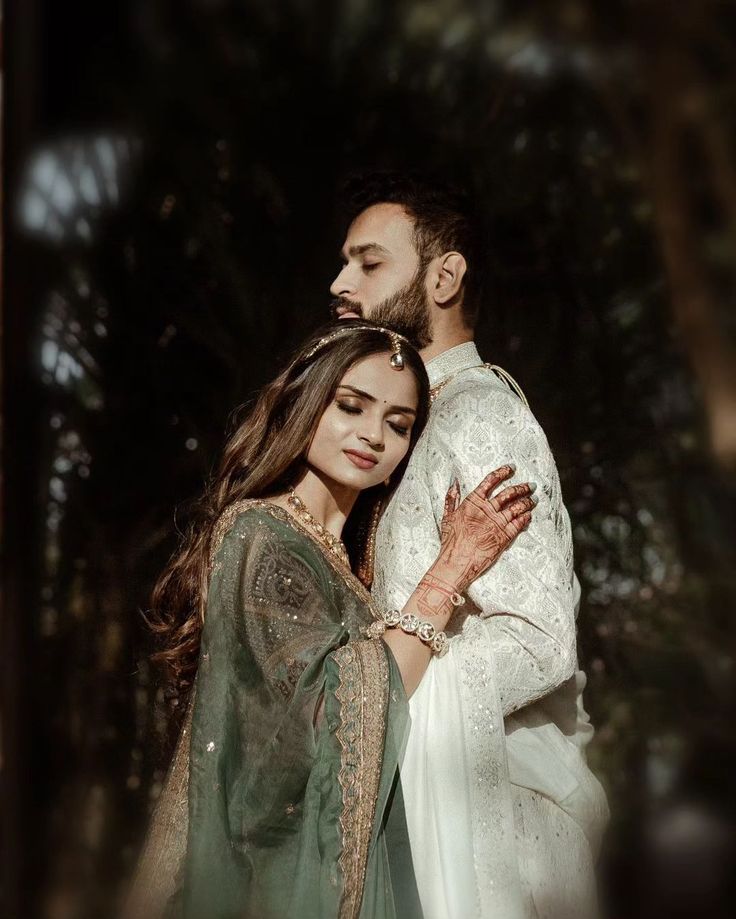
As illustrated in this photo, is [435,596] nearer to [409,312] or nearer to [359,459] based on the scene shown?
[359,459]

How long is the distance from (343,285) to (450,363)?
21 centimetres

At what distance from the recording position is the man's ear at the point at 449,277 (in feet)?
6.92

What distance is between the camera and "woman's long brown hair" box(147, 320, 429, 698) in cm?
200

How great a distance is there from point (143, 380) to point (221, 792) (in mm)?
715

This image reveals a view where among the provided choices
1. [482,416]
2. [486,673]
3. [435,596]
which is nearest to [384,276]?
[482,416]

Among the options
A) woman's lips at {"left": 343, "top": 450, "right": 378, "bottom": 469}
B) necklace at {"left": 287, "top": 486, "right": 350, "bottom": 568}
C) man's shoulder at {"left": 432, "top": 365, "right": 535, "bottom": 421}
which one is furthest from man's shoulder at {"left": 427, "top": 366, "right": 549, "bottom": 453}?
necklace at {"left": 287, "top": 486, "right": 350, "bottom": 568}

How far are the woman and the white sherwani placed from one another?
0.04 meters

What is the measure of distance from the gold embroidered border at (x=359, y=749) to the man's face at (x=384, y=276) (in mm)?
531

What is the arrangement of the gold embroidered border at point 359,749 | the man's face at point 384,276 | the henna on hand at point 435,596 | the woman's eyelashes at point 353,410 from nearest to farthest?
the gold embroidered border at point 359,749
the henna on hand at point 435,596
the woman's eyelashes at point 353,410
the man's face at point 384,276

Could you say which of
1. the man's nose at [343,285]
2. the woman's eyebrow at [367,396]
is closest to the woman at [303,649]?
the woman's eyebrow at [367,396]

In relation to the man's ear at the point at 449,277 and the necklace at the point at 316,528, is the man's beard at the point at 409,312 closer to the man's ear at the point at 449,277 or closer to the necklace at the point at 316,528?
the man's ear at the point at 449,277

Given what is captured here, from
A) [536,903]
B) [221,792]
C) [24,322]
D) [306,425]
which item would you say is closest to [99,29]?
[24,322]

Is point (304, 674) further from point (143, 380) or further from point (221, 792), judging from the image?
point (143, 380)

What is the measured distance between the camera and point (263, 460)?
6.63ft
